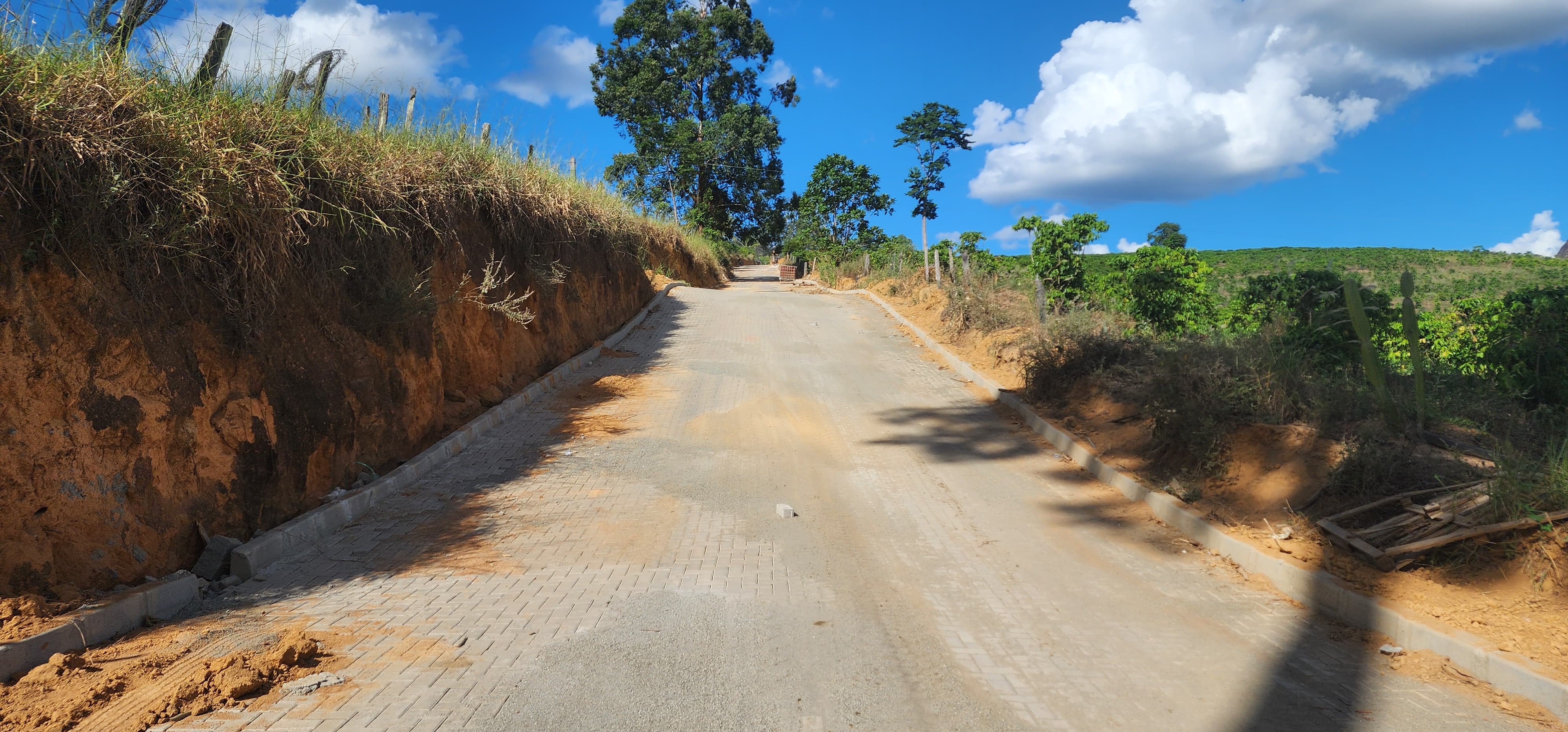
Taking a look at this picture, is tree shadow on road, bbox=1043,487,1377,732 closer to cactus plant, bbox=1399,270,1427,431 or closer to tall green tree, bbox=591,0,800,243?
cactus plant, bbox=1399,270,1427,431

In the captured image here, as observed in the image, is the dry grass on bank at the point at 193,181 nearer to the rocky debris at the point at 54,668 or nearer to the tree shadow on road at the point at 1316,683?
the rocky debris at the point at 54,668

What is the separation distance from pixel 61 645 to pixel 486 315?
737cm

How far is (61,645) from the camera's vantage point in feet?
12.7

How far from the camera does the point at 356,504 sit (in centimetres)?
663

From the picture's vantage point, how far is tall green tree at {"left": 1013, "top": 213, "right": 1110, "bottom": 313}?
52.5ft

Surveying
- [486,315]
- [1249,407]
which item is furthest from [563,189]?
[1249,407]

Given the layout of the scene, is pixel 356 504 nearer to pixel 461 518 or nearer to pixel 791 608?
pixel 461 518

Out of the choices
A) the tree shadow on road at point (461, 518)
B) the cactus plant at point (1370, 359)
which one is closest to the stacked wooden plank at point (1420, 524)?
the cactus plant at point (1370, 359)

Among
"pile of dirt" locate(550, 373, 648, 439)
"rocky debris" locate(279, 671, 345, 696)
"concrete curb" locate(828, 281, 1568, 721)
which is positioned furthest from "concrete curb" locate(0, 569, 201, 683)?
"concrete curb" locate(828, 281, 1568, 721)

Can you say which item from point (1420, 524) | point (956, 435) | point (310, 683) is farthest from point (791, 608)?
point (956, 435)

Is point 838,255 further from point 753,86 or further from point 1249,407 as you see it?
point 1249,407

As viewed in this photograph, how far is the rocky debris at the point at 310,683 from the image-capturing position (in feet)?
12.0

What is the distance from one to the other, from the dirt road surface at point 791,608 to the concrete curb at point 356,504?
0.13 metres

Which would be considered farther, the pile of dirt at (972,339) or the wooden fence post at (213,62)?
the pile of dirt at (972,339)
